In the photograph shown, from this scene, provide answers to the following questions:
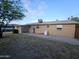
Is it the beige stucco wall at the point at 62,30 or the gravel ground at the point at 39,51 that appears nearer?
the gravel ground at the point at 39,51

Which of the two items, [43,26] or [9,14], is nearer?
[9,14]

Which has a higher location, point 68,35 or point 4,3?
point 4,3

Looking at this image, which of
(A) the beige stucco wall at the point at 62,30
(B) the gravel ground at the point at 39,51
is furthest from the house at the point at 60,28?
(B) the gravel ground at the point at 39,51

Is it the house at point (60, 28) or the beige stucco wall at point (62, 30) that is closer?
the house at point (60, 28)

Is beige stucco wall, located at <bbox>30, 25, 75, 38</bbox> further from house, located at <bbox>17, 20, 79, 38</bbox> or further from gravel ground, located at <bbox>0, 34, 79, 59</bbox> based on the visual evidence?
gravel ground, located at <bbox>0, 34, 79, 59</bbox>

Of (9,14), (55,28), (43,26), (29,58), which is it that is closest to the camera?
(29,58)

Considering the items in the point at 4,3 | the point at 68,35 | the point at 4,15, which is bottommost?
the point at 68,35

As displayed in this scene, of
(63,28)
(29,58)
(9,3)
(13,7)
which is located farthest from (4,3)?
(29,58)

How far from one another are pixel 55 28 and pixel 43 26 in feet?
17.8

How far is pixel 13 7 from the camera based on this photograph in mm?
27312

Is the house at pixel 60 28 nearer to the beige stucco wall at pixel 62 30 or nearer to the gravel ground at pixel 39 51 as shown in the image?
the beige stucco wall at pixel 62 30

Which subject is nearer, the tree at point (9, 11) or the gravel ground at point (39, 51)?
the gravel ground at point (39, 51)

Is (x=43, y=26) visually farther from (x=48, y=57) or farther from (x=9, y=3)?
(x=48, y=57)

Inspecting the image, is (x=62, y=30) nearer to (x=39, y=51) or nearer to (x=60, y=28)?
(x=60, y=28)
